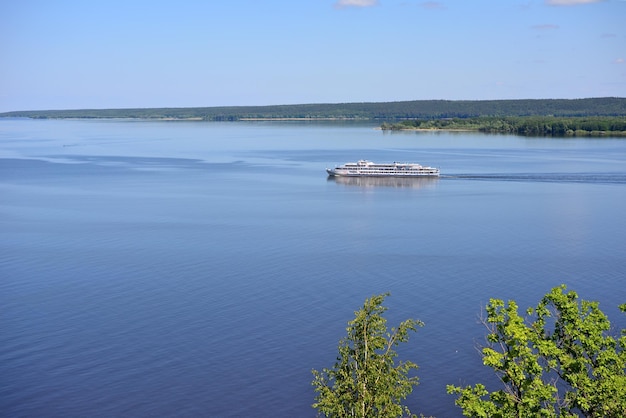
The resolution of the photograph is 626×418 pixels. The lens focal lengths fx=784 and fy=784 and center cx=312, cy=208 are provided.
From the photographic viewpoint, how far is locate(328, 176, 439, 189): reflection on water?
49656 mm

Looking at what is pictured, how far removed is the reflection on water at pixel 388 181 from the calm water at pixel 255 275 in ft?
1.65

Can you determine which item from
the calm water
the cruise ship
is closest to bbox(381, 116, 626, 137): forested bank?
the calm water

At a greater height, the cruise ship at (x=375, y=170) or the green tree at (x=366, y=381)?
the green tree at (x=366, y=381)

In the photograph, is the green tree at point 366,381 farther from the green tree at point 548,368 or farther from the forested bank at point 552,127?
the forested bank at point 552,127

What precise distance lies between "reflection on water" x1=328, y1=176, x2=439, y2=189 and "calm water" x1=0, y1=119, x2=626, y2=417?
50cm

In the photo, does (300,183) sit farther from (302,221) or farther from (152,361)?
(152,361)

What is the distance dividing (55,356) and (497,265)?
548 inches

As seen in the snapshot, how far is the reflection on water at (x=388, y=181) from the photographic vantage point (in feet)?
163

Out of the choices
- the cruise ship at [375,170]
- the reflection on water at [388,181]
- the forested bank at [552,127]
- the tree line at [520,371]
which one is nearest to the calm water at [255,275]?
the reflection on water at [388,181]

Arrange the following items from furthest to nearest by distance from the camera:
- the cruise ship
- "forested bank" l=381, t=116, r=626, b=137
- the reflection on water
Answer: "forested bank" l=381, t=116, r=626, b=137 → the cruise ship → the reflection on water

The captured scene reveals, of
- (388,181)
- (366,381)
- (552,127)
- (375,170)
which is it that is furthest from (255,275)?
(552,127)

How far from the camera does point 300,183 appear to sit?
49.4m

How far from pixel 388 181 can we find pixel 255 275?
29238 mm

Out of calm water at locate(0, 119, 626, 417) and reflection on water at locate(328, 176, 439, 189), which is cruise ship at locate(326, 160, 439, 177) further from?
calm water at locate(0, 119, 626, 417)
